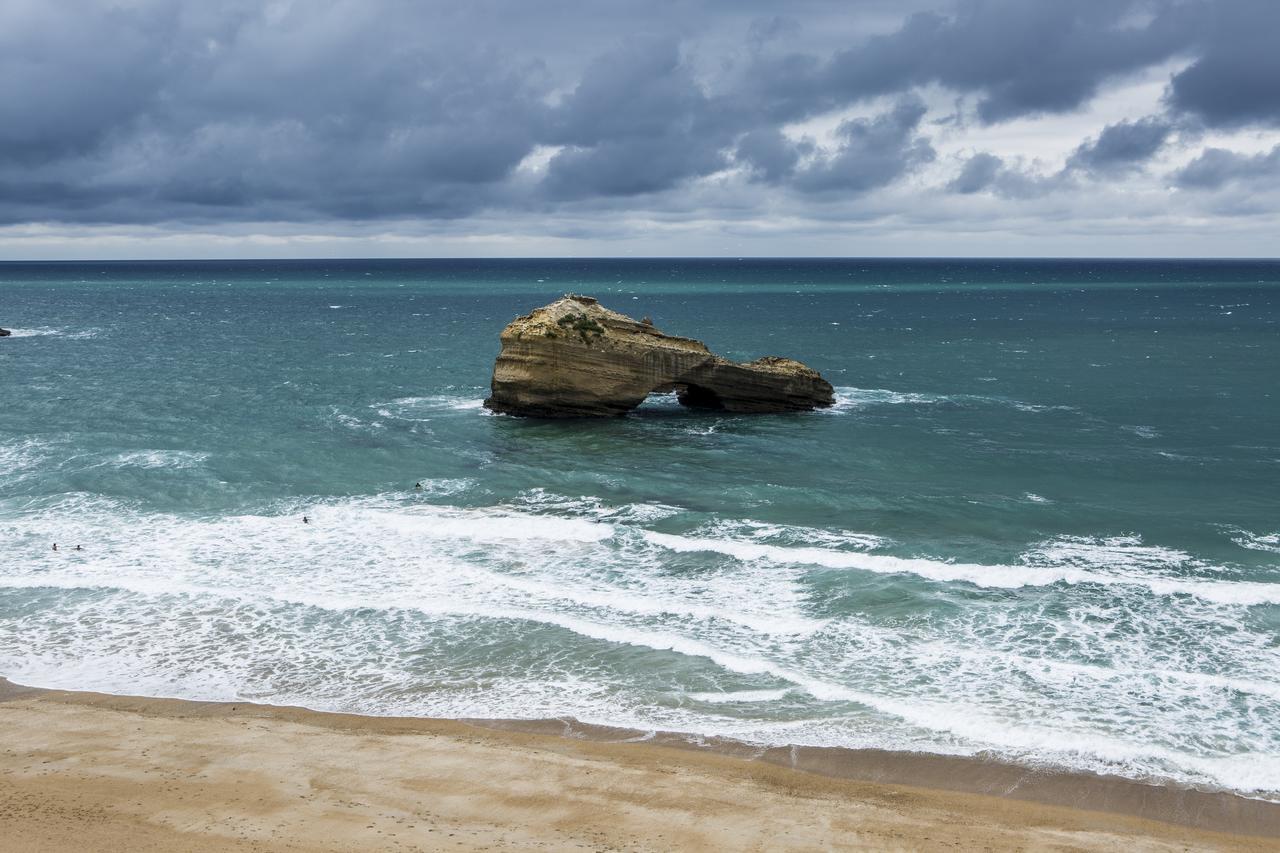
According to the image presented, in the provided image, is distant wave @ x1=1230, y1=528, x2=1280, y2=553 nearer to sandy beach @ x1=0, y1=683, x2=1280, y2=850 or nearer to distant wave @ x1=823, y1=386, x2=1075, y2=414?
sandy beach @ x1=0, y1=683, x2=1280, y2=850

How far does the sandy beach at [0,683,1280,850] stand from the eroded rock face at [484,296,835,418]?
2768 centimetres

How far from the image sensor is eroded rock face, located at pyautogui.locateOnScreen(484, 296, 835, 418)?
150 ft

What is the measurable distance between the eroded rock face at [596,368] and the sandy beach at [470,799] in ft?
90.8

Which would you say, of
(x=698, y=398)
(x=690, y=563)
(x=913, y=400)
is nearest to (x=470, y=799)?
(x=690, y=563)

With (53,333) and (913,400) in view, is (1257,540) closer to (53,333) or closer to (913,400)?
(913,400)

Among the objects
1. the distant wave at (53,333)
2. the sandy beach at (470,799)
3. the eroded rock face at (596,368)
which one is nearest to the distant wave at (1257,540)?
the sandy beach at (470,799)

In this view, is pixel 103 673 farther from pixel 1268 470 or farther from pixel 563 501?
pixel 1268 470

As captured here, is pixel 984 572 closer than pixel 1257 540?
Yes

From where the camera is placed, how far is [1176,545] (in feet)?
96.1

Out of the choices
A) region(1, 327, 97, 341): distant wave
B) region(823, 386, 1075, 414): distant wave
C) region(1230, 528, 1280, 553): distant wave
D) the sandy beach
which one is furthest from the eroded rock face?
region(1, 327, 97, 341): distant wave

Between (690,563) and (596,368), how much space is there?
19911mm

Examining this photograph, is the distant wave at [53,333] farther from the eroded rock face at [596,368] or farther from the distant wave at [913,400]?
the distant wave at [913,400]

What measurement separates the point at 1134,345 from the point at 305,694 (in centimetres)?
8097

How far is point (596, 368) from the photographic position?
4662cm
